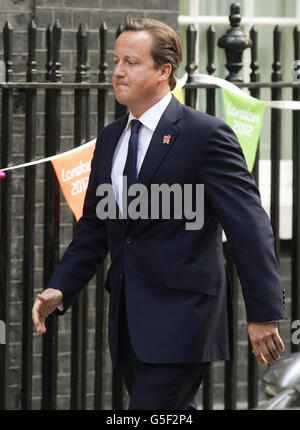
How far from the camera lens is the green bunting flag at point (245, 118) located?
5.86m

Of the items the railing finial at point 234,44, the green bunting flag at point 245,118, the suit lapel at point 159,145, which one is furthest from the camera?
the railing finial at point 234,44

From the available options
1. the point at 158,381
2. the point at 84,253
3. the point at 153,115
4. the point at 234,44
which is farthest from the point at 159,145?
the point at 234,44

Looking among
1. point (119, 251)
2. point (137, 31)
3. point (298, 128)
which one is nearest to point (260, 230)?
point (119, 251)

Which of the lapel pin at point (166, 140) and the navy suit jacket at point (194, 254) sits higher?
the lapel pin at point (166, 140)

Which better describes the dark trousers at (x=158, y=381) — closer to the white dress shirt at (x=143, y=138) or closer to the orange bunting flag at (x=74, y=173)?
the white dress shirt at (x=143, y=138)

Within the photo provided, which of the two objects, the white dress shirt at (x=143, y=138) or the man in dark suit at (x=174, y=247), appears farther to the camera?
the white dress shirt at (x=143, y=138)

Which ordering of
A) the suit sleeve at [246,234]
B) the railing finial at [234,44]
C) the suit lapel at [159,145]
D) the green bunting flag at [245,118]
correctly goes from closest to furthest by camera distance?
1. the suit sleeve at [246,234]
2. the suit lapel at [159,145]
3. the green bunting flag at [245,118]
4. the railing finial at [234,44]

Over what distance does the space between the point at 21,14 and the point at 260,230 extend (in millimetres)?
3144

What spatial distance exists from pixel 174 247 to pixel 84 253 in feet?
1.76

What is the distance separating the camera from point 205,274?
4.28 m

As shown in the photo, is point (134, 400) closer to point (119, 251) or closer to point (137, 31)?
point (119, 251)

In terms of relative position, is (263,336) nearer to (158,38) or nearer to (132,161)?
(132,161)

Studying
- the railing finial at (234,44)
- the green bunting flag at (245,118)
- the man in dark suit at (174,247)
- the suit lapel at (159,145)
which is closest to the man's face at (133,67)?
the man in dark suit at (174,247)

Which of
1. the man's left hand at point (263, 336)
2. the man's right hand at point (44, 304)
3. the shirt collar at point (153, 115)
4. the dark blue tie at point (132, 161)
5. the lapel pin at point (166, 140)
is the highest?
the shirt collar at point (153, 115)
